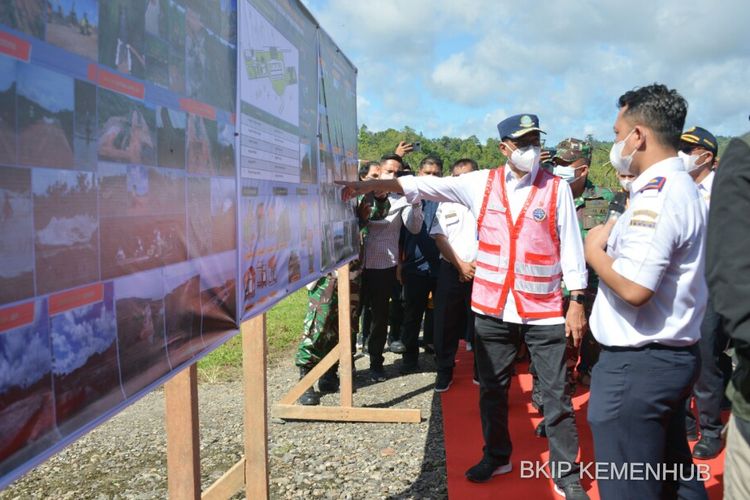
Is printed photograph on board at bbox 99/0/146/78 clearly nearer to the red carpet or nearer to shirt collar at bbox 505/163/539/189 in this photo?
shirt collar at bbox 505/163/539/189

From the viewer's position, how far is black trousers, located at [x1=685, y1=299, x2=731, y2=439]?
3455 millimetres

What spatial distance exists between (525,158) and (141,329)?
2246 mm

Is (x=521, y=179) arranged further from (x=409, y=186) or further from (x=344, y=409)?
(x=344, y=409)

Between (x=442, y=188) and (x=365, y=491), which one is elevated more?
(x=442, y=188)

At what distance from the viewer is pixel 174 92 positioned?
151 cm

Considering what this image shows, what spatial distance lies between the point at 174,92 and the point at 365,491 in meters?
2.53

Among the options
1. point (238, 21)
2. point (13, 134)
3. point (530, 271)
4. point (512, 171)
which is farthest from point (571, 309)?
point (13, 134)

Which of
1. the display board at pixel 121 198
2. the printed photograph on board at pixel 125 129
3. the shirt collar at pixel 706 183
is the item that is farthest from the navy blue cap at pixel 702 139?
the printed photograph on board at pixel 125 129

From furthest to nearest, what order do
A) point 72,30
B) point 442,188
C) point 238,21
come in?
point 442,188
point 238,21
point 72,30

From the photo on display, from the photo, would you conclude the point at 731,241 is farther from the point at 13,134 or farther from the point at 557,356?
the point at 557,356

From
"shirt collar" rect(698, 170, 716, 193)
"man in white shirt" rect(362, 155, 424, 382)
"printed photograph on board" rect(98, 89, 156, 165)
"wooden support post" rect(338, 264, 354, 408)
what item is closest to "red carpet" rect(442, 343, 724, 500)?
"wooden support post" rect(338, 264, 354, 408)

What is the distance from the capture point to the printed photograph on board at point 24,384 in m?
0.99

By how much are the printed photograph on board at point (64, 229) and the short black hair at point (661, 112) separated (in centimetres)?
174

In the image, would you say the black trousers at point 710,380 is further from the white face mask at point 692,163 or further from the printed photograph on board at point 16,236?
the printed photograph on board at point 16,236
